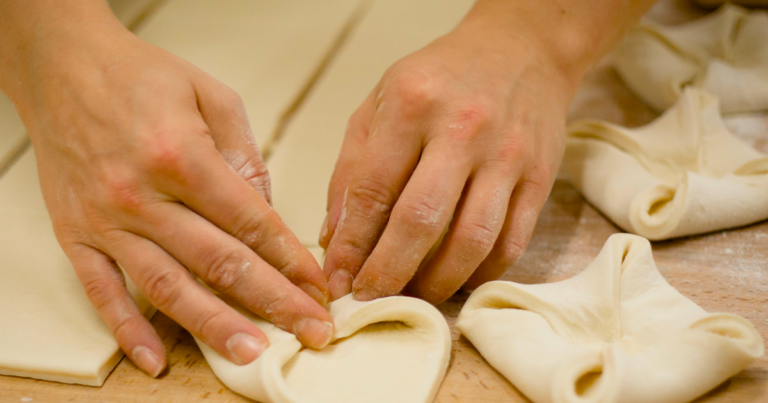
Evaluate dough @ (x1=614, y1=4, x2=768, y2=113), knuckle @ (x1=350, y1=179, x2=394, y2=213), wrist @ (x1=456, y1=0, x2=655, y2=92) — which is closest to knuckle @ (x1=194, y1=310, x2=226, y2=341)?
knuckle @ (x1=350, y1=179, x2=394, y2=213)

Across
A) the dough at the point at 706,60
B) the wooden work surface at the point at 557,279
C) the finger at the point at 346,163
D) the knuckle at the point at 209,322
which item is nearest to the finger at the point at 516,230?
the wooden work surface at the point at 557,279

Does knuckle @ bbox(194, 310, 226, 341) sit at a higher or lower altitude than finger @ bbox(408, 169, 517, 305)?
lower

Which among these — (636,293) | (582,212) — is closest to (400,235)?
(636,293)

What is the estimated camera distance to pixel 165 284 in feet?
3.60

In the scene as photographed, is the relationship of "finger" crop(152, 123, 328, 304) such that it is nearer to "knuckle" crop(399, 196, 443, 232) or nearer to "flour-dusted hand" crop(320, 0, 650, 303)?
"flour-dusted hand" crop(320, 0, 650, 303)

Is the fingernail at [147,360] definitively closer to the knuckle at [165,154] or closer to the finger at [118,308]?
the finger at [118,308]

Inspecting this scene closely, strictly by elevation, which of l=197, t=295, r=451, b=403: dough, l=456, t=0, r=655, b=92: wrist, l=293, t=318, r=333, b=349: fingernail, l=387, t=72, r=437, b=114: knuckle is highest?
l=456, t=0, r=655, b=92: wrist

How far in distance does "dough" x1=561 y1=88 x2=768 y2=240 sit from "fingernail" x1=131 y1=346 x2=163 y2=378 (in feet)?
3.78

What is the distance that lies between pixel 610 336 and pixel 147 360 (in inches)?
35.6

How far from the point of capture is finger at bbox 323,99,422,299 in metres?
1.16

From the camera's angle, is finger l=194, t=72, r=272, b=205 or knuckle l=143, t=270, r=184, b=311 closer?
knuckle l=143, t=270, r=184, b=311

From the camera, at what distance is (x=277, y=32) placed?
2.21 metres

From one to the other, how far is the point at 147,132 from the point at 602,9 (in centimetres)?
119

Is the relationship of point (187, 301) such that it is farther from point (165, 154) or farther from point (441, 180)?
point (441, 180)
